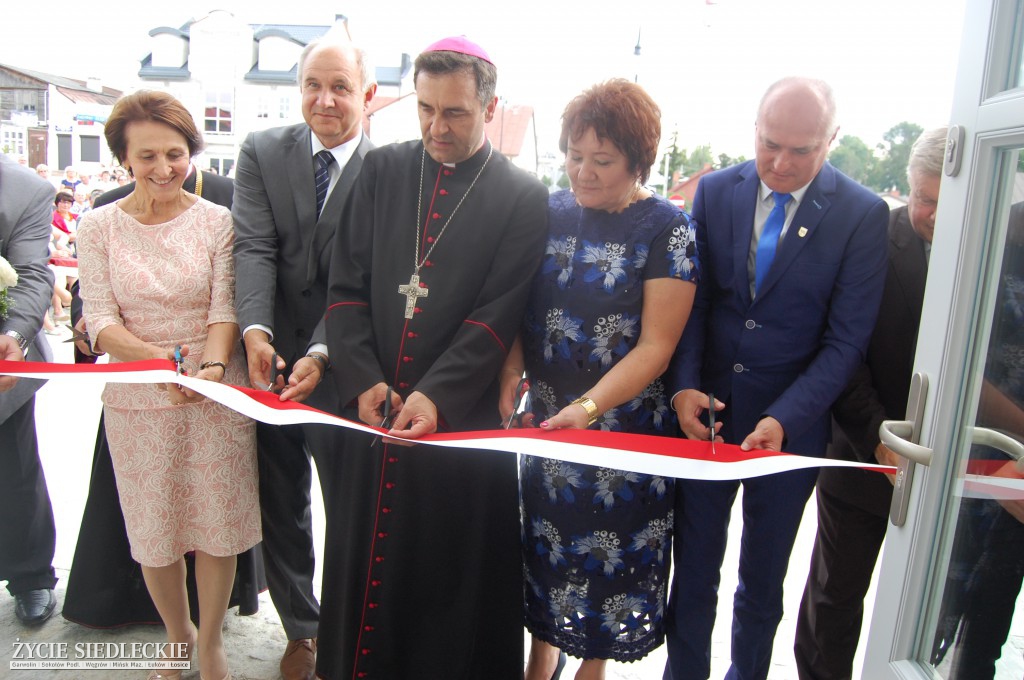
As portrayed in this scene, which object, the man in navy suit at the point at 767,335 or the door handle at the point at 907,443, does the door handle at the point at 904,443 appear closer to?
the door handle at the point at 907,443

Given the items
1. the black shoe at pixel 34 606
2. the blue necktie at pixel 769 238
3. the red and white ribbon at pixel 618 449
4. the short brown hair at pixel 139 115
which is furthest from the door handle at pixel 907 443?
the black shoe at pixel 34 606

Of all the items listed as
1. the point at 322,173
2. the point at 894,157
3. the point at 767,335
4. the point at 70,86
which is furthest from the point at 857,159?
the point at 322,173

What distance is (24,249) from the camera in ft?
9.82

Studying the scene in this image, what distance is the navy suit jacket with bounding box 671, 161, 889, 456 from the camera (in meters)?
2.19

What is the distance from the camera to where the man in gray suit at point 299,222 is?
8.34 ft

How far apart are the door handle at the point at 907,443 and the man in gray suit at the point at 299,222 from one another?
1683mm

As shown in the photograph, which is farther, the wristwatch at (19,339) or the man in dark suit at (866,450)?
the wristwatch at (19,339)

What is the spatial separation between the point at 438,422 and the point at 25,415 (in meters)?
2.12

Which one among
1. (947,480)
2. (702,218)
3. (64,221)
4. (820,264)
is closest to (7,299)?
(702,218)

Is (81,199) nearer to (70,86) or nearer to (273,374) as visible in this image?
(70,86)

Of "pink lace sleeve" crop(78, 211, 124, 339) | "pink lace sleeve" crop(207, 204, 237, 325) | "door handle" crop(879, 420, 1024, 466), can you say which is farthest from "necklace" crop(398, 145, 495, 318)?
"door handle" crop(879, 420, 1024, 466)

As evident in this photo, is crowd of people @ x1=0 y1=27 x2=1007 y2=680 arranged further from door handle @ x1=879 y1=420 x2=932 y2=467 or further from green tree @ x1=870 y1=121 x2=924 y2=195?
green tree @ x1=870 y1=121 x2=924 y2=195

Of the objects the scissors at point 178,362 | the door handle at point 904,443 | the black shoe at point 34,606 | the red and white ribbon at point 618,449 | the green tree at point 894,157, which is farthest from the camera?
the green tree at point 894,157

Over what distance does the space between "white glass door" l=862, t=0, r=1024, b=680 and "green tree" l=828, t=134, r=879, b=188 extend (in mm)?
34438
